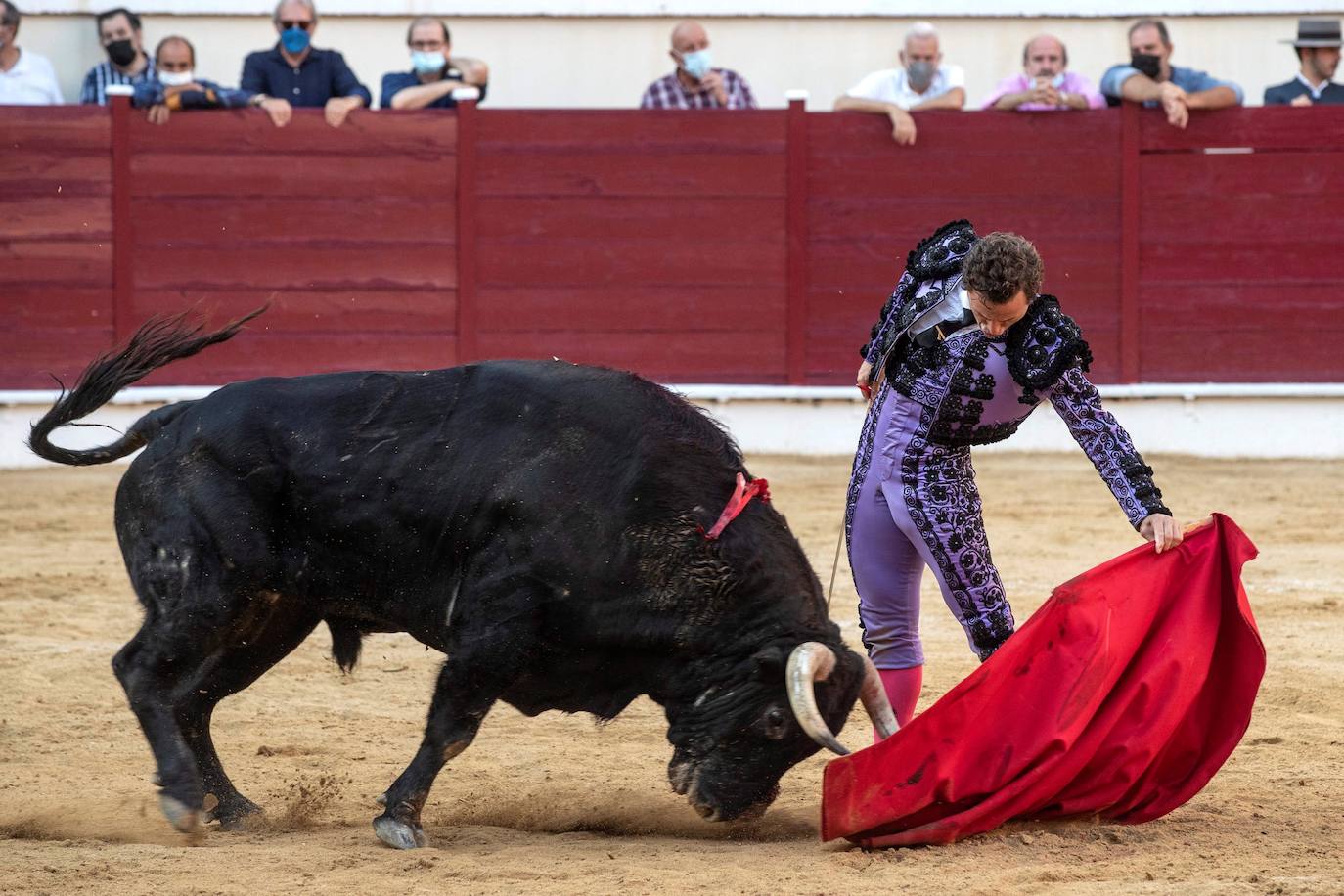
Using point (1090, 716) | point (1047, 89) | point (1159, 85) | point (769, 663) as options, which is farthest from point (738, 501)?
point (1159, 85)

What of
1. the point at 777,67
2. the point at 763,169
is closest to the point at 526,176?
the point at 763,169

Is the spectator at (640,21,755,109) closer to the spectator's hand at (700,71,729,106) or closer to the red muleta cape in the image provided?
the spectator's hand at (700,71,729,106)

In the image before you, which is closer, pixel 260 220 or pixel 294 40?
pixel 294 40

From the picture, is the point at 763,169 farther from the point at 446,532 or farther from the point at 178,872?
the point at 178,872

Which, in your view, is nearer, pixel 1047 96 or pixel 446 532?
pixel 446 532

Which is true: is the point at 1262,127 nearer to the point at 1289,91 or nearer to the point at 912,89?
the point at 1289,91

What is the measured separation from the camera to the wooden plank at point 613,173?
867 cm

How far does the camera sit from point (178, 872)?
302 centimetres

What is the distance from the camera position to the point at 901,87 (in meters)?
8.77

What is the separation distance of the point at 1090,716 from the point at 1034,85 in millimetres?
5957

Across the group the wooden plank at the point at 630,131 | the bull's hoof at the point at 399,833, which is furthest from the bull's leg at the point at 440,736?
the wooden plank at the point at 630,131

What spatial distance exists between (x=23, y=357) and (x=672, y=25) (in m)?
3.72

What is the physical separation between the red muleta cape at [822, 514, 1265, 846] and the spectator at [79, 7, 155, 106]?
6352 mm

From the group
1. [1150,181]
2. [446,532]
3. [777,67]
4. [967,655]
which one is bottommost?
[967,655]
